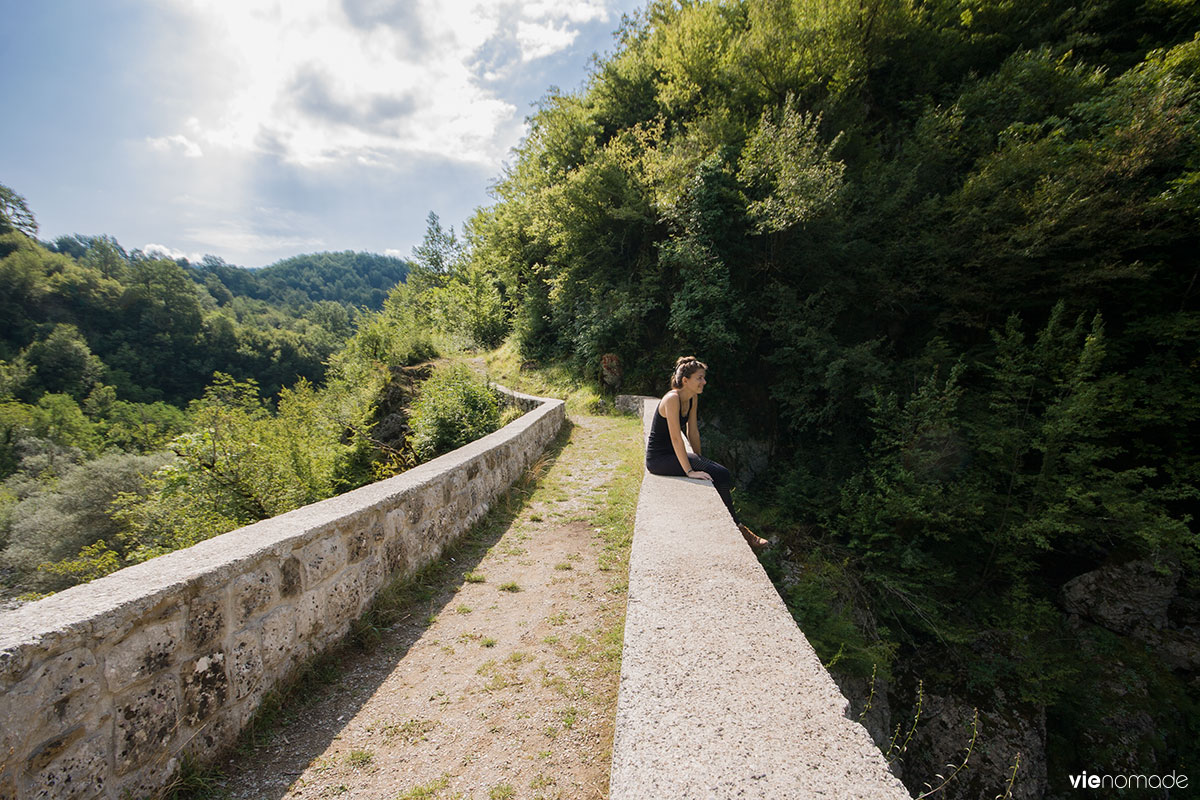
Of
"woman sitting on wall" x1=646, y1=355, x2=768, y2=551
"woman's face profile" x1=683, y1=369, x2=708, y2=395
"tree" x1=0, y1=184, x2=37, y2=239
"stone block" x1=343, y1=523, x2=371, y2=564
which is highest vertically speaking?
"tree" x1=0, y1=184, x2=37, y2=239

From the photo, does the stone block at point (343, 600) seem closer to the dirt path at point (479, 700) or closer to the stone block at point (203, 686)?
the dirt path at point (479, 700)

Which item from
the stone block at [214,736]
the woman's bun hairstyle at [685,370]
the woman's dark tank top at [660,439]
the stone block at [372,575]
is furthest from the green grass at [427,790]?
the woman's bun hairstyle at [685,370]

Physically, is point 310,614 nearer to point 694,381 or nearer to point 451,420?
point 694,381

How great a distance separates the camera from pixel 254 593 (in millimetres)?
2090

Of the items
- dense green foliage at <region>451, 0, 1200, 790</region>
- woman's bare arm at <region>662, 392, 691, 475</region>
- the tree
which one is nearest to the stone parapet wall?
woman's bare arm at <region>662, 392, 691, 475</region>

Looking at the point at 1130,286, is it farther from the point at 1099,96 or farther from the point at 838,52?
the point at 838,52

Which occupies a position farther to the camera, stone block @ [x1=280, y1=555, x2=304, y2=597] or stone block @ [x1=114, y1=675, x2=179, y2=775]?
stone block @ [x1=280, y1=555, x2=304, y2=597]

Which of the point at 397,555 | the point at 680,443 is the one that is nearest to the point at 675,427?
the point at 680,443

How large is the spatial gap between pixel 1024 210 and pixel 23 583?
3295 centimetres

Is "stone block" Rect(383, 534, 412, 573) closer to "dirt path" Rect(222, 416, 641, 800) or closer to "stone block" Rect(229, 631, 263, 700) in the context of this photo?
"dirt path" Rect(222, 416, 641, 800)

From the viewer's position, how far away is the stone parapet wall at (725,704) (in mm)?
1107

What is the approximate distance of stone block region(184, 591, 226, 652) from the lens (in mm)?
1800

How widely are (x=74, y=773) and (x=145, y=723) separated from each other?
21 cm

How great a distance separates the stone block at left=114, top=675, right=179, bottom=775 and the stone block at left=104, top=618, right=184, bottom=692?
6 cm
